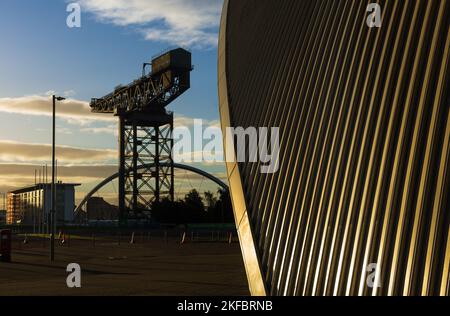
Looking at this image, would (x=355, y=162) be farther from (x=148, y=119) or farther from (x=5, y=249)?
(x=148, y=119)

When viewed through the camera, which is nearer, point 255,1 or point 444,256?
point 444,256

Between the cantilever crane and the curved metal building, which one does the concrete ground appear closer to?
the curved metal building

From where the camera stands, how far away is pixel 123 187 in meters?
85.4

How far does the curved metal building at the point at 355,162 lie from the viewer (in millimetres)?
7676

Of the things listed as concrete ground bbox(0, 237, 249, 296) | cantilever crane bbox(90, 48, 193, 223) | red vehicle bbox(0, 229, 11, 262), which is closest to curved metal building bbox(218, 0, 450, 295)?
concrete ground bbox(0, 237, 249, 296)

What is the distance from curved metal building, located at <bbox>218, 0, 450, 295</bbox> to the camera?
7676 millimetres

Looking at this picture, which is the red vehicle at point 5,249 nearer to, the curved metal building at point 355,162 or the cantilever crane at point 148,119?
the curved metal building at point 355,162

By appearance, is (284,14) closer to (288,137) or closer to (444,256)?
(288,137)

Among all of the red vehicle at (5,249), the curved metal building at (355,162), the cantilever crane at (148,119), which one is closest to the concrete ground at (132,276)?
the red vehicle at (5,249)

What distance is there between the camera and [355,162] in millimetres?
9102

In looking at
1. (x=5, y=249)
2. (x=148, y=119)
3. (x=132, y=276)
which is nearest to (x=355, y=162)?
(x=132, y=276)

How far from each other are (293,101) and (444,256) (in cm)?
547

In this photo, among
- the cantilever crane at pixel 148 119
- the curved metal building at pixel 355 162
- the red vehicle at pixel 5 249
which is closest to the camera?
the curved metal building at pixel 355 162
